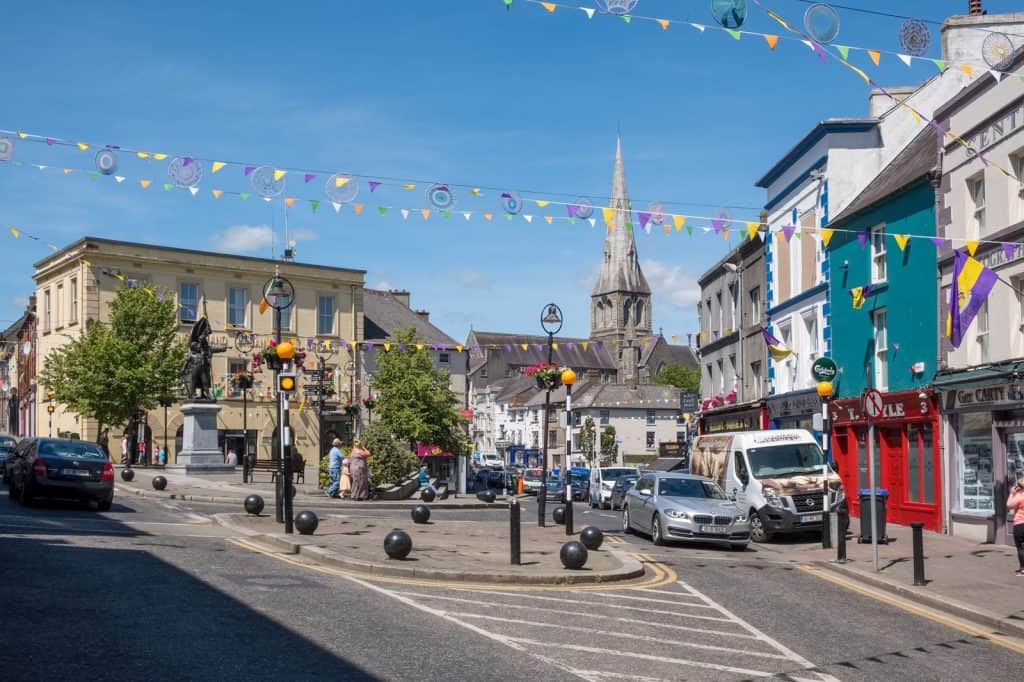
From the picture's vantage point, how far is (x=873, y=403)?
61.8 feet

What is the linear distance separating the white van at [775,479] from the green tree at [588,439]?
253 feet

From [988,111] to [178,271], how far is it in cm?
5000

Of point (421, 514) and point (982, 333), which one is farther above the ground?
point (982, 333)

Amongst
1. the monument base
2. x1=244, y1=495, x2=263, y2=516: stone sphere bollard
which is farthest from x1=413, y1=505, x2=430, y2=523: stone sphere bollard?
the monument base

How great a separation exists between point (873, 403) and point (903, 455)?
1095 cm

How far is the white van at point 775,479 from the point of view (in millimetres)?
24562

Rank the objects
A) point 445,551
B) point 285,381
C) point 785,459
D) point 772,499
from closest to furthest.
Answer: point 445,551 < point 285,381 < point 772,499 < point 785,459

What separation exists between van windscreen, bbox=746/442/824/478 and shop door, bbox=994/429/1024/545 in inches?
152

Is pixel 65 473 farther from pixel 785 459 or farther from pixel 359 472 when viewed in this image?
pixel 785 459

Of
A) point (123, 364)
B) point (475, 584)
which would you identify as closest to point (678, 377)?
point (123, 364)

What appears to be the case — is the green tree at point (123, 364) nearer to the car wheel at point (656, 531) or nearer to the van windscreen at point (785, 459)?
the van windscreen at point (785, 459)

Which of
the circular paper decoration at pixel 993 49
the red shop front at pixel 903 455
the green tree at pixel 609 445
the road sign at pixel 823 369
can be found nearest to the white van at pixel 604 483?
the red shop front at pixel 903 455

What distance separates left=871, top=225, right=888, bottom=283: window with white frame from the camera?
98.8 ft

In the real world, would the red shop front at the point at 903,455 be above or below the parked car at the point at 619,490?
above
